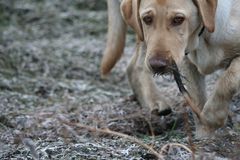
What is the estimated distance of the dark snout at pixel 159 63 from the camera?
4.82m

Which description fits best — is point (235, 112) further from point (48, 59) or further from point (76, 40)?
point (76, 40)

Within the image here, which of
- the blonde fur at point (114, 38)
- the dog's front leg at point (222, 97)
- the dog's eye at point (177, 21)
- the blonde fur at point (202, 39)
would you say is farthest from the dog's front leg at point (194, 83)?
the blonde fur at point (114, 38)

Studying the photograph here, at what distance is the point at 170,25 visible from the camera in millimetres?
5023

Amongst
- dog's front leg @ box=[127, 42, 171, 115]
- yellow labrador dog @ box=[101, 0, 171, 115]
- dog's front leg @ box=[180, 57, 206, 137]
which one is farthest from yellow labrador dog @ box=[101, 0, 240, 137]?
yellow labrador dog @ box=[101, 0, 171, 115]

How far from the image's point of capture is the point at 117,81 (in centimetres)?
870

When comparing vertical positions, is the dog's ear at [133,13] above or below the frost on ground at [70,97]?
above

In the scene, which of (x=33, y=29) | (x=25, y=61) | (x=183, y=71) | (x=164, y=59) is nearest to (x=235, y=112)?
(x=183, y=71)

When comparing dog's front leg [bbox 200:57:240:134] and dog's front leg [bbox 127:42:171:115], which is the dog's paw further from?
dog's front leg [bbox 127:42:171:115]

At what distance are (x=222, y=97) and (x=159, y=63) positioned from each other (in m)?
0.66

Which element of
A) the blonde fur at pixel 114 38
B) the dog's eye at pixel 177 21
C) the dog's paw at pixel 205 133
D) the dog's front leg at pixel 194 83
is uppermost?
the dog's eye at pixel 177 21

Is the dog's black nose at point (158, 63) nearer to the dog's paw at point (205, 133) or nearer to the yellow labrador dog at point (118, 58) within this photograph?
the dog's paw at point (205, 133)

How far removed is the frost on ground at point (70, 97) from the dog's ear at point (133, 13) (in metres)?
0.69

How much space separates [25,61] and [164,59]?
13.8 feet

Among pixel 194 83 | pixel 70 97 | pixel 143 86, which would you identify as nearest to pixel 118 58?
pixel 143 86
